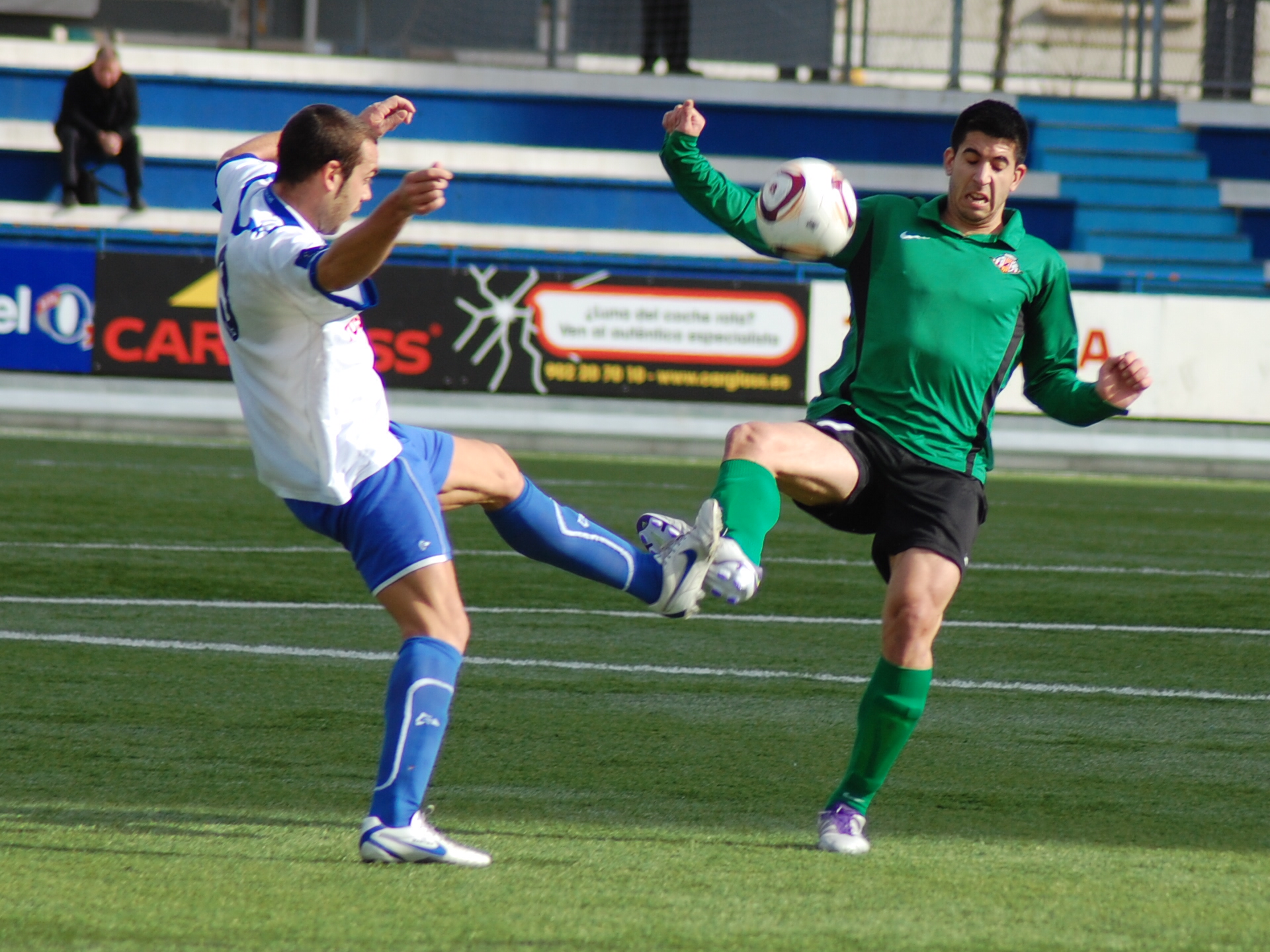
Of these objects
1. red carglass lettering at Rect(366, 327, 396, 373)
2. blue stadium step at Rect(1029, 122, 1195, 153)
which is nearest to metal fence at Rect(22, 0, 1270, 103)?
blue stadium step at Rect(1029, 122, 1195, 153)

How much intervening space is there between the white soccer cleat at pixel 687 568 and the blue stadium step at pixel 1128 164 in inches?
691

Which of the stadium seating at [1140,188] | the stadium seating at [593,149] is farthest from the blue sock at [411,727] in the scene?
the stadium seating at [1140,188]

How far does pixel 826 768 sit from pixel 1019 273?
1.46 m

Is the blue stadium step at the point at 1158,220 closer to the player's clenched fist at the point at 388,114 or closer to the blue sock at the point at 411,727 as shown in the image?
the player's clenched fist at the point at 388,114

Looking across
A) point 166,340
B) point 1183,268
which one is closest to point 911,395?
point 166,340

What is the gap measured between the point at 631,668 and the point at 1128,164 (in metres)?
16.8

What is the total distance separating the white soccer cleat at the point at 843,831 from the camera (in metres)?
3.79

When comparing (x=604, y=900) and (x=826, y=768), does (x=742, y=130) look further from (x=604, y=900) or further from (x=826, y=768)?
(x=604, y=900)

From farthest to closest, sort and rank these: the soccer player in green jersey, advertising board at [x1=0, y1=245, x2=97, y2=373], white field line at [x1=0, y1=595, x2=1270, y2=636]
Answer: advertising board at [x1=0, y1=245, x2=97, y2=373], white field line at [x1=0, y1=595, x2=1270, y2=636], the soccer player in green jersey

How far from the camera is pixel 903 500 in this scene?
13.5 feet

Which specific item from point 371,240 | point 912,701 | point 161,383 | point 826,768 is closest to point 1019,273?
point 912,701

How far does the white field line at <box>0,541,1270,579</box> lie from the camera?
836cm

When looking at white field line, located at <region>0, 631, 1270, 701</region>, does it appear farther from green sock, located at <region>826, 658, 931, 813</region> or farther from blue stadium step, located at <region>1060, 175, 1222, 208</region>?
blue stadium step, located at <region>1060, 175, 1222, 208</region>

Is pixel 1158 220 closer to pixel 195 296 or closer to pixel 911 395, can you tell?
pixel 195 296
